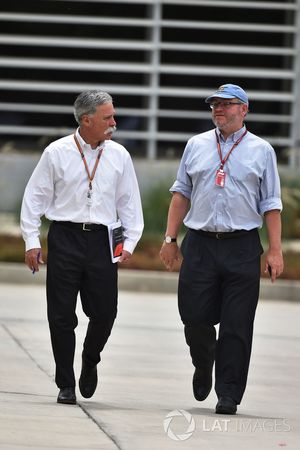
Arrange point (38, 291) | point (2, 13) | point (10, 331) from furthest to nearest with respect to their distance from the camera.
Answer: point (2, 13), point (38, 291), point (10, 331)

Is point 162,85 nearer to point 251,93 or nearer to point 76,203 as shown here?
point 251,93

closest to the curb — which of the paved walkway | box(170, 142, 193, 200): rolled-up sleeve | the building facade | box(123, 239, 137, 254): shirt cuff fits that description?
the paved walkway

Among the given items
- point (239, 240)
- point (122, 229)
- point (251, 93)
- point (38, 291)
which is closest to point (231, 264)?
point (239, 240)

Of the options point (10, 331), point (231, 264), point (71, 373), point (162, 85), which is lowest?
point (162, 85)

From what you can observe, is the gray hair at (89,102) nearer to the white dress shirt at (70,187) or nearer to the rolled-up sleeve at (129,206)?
the white dress shirt at (70,187)

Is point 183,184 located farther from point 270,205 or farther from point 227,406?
point 227,406

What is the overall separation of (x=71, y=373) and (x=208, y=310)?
2.84 ft

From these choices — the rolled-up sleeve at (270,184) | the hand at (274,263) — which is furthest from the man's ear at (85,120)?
the hand at (274,263)

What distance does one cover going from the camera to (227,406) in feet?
25.8

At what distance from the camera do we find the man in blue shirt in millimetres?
7910

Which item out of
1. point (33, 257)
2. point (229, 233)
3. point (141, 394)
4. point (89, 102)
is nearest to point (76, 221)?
point (33, 257)

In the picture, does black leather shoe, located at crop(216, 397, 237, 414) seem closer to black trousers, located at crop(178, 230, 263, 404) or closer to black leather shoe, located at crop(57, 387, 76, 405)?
black trousers, located at crop(178, 230, 263, 404)

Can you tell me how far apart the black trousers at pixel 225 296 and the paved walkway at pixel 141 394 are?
0.27 meters

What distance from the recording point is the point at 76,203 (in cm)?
788
